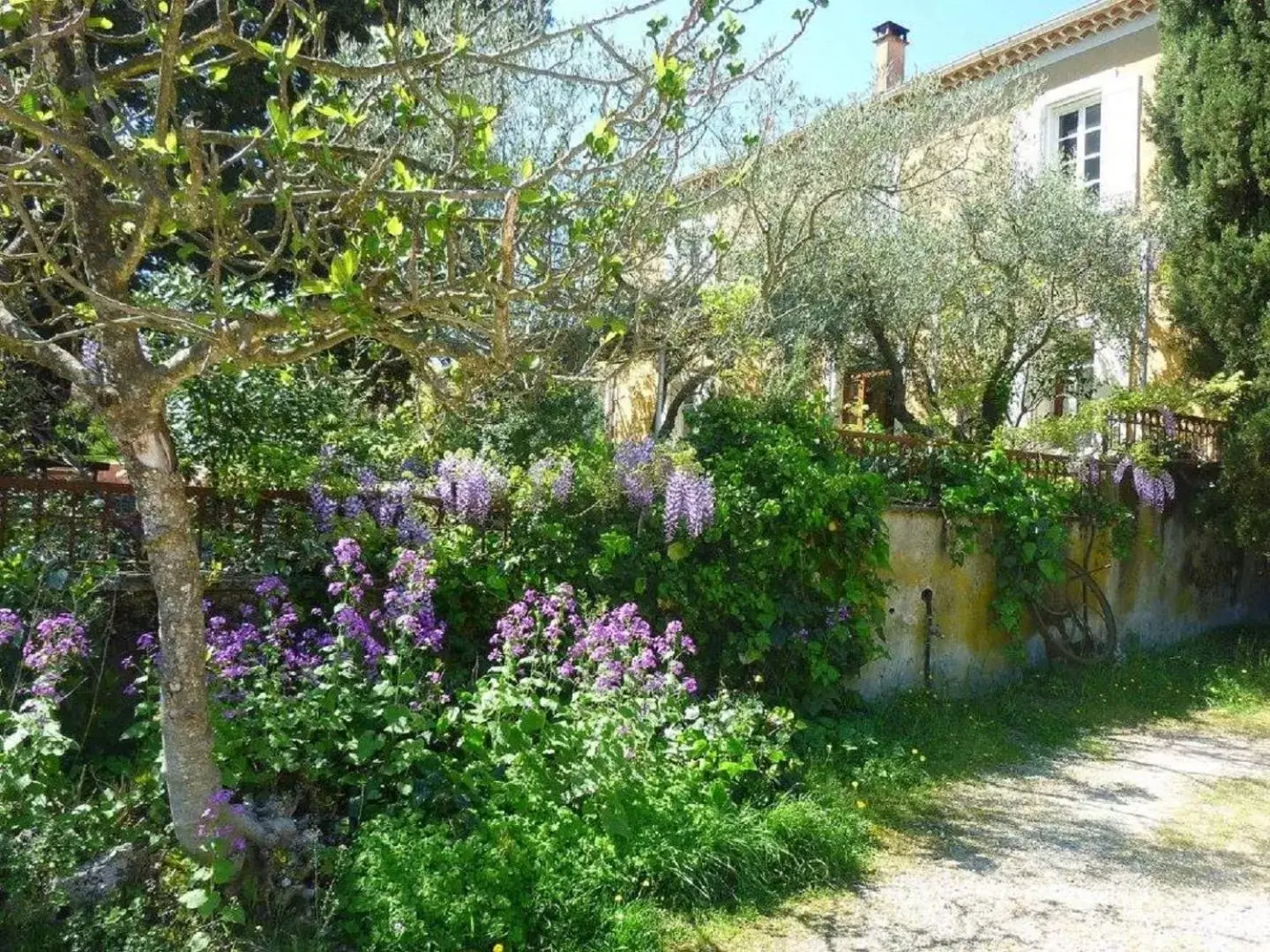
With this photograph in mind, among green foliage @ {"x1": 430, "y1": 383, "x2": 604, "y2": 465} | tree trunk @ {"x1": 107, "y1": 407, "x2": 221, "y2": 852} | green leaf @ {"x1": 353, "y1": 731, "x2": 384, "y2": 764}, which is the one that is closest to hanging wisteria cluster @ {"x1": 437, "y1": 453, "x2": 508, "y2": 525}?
green foliage @ {"x1": 430, "y1": 383, "x2": 604, "y2": 465}

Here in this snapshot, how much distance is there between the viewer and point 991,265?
10.2 m

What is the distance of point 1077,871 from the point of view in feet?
15.7

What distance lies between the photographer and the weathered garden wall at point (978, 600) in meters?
7.66

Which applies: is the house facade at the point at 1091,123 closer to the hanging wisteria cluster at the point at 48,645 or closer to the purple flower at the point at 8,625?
the hanging wisteria cluster at the point at 48,645

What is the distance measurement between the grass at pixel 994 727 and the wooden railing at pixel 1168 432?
1975 millimetres

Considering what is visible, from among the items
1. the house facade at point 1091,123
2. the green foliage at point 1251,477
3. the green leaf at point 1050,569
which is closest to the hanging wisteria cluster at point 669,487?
the green leaf at point 1050,569

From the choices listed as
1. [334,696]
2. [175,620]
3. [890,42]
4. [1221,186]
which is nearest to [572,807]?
[334,696]

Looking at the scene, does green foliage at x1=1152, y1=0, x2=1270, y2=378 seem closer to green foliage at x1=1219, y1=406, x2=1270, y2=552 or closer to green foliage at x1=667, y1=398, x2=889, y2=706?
green foliage at x1=1219, y1=406, x2=1270, y2=552

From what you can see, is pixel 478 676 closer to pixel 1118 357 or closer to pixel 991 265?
pixel 991 265

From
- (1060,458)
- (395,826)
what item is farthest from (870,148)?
(395,826)

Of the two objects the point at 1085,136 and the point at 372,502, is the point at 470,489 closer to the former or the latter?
the point at 372,502

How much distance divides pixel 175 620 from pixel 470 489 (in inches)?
92.3

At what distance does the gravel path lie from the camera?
404cm

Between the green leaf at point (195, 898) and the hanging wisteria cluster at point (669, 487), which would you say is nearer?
the green leaf at point (195, 898)
